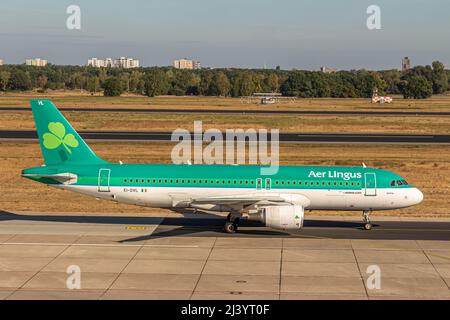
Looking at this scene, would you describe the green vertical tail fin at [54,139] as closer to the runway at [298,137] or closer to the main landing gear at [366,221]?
the main landing gear at [366,221]

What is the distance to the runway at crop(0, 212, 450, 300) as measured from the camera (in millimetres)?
28328

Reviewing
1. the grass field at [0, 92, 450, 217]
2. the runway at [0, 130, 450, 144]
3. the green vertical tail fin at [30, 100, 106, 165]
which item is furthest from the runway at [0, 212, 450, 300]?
the runway at [0, 130, 450, 144]

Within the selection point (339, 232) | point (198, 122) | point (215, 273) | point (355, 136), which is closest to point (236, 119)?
point (198, 122)

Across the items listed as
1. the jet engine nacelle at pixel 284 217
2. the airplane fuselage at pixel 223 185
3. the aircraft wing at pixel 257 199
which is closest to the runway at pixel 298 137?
the airplane fuselage at pixel 223 185

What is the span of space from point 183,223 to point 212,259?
8976 millimetres

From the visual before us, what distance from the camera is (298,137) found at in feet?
287

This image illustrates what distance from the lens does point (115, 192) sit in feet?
129

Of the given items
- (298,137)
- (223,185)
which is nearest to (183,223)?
(223,185)

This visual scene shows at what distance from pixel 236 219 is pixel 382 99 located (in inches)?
5699

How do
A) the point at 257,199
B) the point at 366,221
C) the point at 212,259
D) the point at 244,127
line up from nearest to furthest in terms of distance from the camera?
the point at 212,259, the point at 257,199, the point at 366,221, the point at 244,127

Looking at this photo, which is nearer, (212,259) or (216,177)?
(212,259)

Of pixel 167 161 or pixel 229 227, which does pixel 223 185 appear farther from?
pixel 167 161

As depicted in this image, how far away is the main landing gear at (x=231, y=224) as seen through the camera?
39344mm
